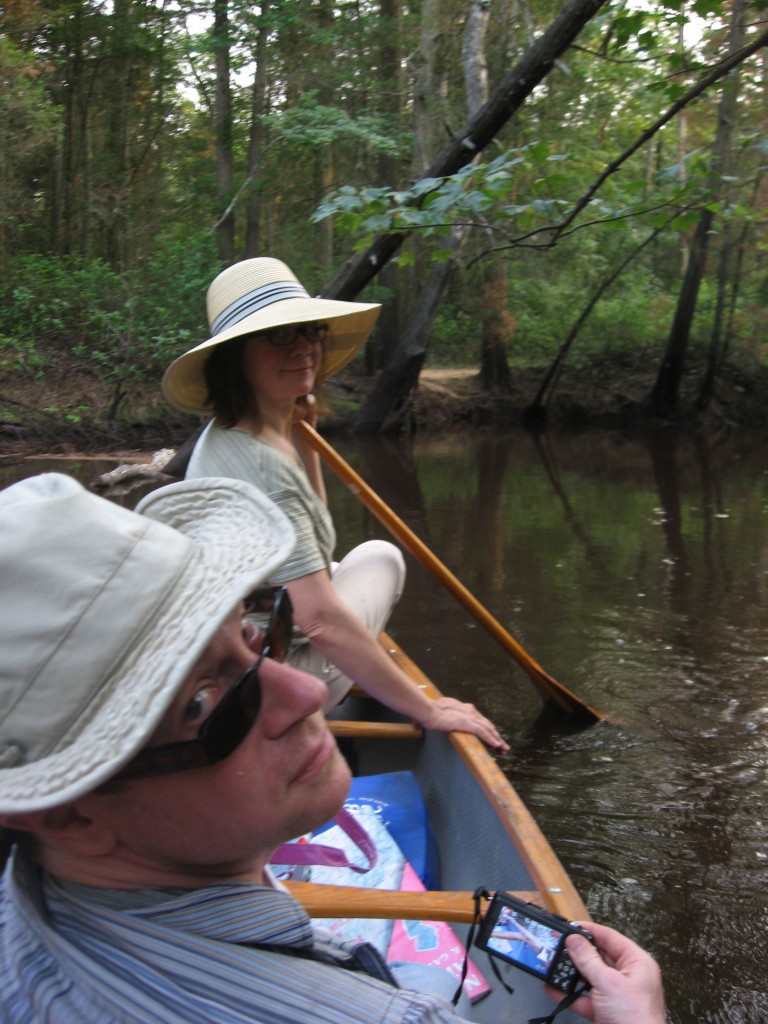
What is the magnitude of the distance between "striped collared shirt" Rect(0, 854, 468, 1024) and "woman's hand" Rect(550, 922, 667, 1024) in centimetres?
49

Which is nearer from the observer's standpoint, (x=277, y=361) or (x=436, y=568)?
(x=277, y=361)

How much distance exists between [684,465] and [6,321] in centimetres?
996

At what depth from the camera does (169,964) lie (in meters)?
0.82

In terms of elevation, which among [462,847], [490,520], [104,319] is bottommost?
[490,520]

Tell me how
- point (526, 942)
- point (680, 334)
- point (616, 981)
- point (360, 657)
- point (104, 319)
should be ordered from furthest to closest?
point (680, 334), point (104, 319), point (360, 657), point (526, 942), point (616, 981)

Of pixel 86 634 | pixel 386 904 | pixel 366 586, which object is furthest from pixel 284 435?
pixel 86 634

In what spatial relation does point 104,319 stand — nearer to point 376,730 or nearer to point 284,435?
point 284,435

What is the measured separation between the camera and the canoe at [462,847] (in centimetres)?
178

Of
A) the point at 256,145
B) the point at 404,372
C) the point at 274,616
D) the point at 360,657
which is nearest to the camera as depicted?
the point at 274,616

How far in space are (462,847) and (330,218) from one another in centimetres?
1100

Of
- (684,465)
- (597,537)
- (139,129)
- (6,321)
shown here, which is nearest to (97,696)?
(597,537)

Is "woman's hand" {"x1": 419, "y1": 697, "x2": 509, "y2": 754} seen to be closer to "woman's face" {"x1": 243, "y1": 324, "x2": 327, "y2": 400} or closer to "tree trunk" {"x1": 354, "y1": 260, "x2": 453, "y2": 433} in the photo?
"woman's face" {"x1": 243, "y1": 324, "x2": 327, "y2": 400}

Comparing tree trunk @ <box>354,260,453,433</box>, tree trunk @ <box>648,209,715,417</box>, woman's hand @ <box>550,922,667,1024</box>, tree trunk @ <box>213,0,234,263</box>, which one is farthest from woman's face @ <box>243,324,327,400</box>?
tree trunk @ <box>213,0,234,263</box>

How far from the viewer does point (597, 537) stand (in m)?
8.20
